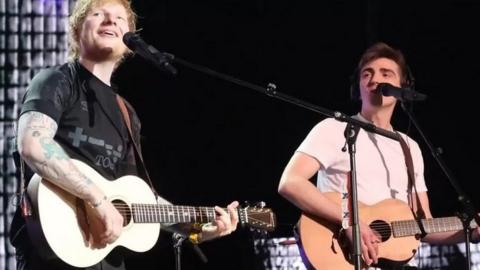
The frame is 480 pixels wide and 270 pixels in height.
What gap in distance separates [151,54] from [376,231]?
6.05 ft

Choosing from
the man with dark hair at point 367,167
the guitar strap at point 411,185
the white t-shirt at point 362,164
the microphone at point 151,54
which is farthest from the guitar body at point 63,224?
the guitar strap at point 411,185

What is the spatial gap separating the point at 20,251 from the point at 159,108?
292 centimetres

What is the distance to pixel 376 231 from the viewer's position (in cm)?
439

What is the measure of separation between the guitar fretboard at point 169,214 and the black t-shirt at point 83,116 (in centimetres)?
18

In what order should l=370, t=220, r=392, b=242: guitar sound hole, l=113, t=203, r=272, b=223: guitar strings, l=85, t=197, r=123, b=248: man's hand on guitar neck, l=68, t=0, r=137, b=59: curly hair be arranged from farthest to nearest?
l=370, t=220, r=392, b=242: guitar sound hole → l=68, t=0, r=137, b=59: curly hair → l=113, t=203, r=272, b=223: guitar strings → l=85, t=197, r=123, b=248: man's hand on guitar neck

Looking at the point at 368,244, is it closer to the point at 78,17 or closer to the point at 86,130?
the point at 86,130

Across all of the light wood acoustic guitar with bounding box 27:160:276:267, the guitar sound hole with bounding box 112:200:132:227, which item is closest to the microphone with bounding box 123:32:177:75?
the light wood acoustic guitar with bounding box 27:160:276:267

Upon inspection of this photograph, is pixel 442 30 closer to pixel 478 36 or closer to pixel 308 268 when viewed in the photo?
pixel 478 36

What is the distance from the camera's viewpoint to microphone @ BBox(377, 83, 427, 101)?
4.05 meters

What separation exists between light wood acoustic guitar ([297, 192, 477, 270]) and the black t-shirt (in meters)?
1.16

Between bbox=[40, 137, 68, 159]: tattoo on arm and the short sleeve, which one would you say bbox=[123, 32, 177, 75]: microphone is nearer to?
the short sleeve

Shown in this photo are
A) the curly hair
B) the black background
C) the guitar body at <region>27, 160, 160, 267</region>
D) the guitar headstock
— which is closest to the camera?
the guitar body at <region>27, 160, 160, 267</region>

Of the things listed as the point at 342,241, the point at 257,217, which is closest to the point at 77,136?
the point at 257,217

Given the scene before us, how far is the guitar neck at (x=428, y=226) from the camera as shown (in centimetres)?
445
